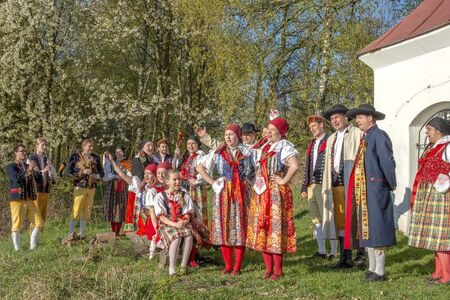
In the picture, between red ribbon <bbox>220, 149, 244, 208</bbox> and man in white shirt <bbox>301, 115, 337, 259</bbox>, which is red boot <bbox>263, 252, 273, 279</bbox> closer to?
red ribbon <bbox>220, 149, 244, 208</bbox>

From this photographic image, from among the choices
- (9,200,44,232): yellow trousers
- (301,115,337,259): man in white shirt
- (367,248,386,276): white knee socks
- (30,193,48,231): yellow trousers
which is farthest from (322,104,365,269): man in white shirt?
(30,193,48,231): yellow trousers

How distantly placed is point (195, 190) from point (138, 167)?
4.89 feet

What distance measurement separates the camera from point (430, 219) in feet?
18.3

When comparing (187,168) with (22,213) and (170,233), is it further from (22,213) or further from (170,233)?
(22,213)

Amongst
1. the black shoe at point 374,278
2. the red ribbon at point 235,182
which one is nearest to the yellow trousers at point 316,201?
the red ribbon at point 235,182

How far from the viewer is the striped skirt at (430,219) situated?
17.9 ft

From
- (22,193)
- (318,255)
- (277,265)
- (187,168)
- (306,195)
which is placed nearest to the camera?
(277,265)

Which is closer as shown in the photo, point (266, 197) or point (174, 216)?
point (266, 197)

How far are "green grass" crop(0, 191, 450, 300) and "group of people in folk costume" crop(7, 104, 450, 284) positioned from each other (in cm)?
23

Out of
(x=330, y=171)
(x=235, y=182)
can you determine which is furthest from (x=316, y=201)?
(x=235, y=182)

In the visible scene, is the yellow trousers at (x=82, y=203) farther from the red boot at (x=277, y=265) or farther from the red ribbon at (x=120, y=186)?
the red boot at (x=277, y=265)

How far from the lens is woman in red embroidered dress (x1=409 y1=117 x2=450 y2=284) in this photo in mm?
5457

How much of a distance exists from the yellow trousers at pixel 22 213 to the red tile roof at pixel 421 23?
6234 mm

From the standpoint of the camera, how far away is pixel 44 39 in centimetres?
1697
